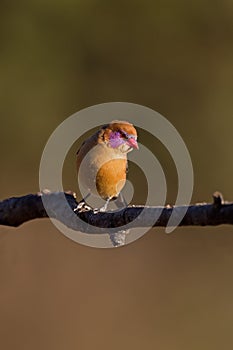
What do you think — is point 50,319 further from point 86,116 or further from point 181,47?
point 181,47

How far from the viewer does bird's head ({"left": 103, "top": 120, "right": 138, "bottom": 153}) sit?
3061 millimetres

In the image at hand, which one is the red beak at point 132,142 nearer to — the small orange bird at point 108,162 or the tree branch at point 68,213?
the small orange bird at point 108,162

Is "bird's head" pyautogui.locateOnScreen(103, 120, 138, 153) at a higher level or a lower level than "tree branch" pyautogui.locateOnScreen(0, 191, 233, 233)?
higher

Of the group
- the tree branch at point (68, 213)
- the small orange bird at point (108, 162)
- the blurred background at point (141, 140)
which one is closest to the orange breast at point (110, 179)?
the small orange bird at point (108, 162)

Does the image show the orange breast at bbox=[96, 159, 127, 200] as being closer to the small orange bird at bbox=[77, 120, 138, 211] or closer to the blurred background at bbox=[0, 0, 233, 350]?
the small orange bird at bbox=[77, 120, 138, 211]

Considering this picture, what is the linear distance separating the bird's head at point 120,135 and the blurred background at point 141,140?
3.24 metres

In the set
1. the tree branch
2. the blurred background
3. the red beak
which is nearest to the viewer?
the tree branch

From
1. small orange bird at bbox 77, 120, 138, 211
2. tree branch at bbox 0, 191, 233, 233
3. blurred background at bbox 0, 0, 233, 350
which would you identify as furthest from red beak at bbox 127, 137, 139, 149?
blurred background at bbox 0, 0, 233, 350

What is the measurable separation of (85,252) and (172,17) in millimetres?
3004

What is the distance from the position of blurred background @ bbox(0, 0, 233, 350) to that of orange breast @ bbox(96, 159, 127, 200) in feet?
10.5

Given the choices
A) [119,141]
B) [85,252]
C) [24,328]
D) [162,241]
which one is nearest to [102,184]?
[119,141]

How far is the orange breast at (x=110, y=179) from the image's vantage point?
304cm

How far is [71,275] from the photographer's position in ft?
21.5

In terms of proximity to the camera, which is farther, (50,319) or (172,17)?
(172,17)
